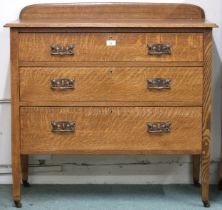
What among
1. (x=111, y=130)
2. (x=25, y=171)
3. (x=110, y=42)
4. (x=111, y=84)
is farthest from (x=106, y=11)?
(x=25, y=171)

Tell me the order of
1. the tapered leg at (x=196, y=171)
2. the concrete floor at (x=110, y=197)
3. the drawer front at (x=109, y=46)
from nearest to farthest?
the drawer front at (x=109, y=46)
the concrete floor at (x=110, y=197)
the tapered leg at (x=196, y=171)

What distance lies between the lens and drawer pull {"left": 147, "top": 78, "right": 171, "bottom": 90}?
2824 mm

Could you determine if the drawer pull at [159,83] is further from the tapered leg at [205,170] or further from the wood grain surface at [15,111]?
the wood grain surface at [15,111]

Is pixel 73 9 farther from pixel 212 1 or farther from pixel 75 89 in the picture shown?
pixel 212 1

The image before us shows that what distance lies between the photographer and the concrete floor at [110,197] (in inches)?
118

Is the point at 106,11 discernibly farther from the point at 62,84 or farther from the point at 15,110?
the point at 15,110

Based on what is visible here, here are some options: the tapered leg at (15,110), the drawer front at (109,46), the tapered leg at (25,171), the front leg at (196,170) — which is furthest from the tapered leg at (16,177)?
the front leg at (196,170)

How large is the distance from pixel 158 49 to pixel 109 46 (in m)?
0.25

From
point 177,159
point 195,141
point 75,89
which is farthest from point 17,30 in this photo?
point 177,159

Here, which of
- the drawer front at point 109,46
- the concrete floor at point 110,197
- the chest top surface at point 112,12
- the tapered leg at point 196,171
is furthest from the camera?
the tapered leg at point 196,171

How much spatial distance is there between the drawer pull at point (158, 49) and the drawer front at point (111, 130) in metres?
0.29

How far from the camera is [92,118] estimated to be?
2.86 metres

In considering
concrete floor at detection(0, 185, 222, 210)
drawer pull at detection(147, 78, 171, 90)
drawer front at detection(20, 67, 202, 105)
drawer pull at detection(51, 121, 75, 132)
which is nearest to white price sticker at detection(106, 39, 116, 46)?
drawer front at detection(20, 67, 202, 105)

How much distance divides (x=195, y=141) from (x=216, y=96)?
0.60 metres
